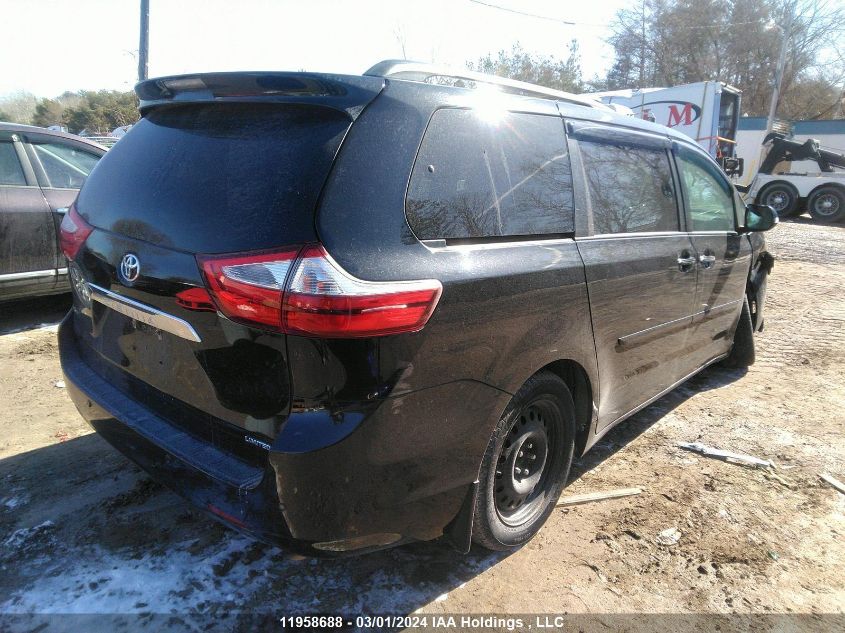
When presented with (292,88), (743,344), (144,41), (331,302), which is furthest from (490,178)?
(144,41)

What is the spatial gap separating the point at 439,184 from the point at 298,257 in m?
0.58

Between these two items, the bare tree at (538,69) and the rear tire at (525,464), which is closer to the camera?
the rear tire at (525,464)

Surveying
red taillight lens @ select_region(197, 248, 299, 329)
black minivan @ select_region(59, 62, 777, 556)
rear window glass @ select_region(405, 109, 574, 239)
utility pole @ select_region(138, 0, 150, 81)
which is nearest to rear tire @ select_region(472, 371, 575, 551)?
black minivan @ select_region(59, 62, 777, 556)

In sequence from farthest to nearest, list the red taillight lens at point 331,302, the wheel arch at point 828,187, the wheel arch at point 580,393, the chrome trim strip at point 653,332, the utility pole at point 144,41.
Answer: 1. the wheel arch at point 828,187
2. the utility pole at point 144,41
3. the chrome trim strip at point 653,332
4. the wheel arch at point 580,393
5. the red taillight lens at point 331,302

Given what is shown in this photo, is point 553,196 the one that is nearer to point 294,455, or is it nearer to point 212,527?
point 294,455

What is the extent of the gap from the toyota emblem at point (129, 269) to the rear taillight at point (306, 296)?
44 centimetres

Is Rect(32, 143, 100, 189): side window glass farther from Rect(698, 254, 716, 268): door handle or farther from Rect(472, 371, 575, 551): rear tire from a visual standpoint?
Rect(698, 254, 716, 268): door handle

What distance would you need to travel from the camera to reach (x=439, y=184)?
195 cm

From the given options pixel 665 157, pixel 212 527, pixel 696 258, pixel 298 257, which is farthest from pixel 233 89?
pixel 696 258

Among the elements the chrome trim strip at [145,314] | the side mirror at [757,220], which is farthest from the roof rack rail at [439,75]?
the side mirror at [757,220]

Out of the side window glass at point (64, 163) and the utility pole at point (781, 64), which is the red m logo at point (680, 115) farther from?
the side window glass at point (64, 163)

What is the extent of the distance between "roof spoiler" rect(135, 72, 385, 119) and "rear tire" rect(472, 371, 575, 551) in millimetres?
1200

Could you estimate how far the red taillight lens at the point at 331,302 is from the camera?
1615 millimetres

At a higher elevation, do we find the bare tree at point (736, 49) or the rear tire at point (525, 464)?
the bare tree at point (736, 49)
